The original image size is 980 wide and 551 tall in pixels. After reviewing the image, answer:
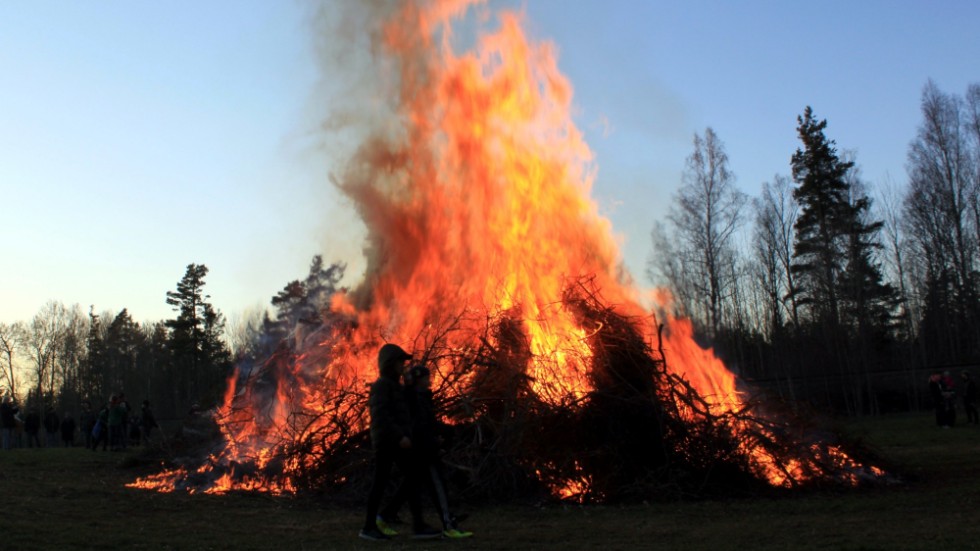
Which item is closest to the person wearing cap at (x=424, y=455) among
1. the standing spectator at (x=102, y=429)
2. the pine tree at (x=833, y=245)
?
the standing spectator at (x=102, y=429)

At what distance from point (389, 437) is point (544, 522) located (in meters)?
2.10

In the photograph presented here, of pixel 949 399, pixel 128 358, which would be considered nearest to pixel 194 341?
pixel 128 358

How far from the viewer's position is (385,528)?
6883mm

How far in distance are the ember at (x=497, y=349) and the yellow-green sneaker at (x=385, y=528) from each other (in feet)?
7.72

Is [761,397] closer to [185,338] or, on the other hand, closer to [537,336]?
[537,336]

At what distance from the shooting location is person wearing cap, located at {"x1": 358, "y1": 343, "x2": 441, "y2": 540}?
668 cm

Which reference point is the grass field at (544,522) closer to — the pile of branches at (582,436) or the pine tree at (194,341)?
the pile of branches at (582,436)

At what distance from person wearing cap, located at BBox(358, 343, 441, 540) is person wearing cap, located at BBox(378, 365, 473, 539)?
10 cm

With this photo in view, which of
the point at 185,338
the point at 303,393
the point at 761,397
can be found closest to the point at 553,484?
the point at 761,397

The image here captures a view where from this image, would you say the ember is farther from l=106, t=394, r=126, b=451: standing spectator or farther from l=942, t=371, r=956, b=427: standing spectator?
l=942, t=371, r=956, b=427: standing spectator

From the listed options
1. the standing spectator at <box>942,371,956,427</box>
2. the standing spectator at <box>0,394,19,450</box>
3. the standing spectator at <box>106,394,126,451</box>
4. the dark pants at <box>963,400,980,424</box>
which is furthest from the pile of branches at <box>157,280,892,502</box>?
the standing spectator at <box>0,394,19,450</box>

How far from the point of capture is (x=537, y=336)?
11141mm

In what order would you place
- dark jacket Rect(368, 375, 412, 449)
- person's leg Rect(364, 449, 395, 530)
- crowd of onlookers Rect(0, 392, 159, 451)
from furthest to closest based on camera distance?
crowd of onlookers Rect(0, 392, 159, 451) → person's leg Rect(364, 449, 395, 530) → dark jacket Rect(368, 375, 412, 449)

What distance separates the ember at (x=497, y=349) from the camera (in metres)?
9.69
